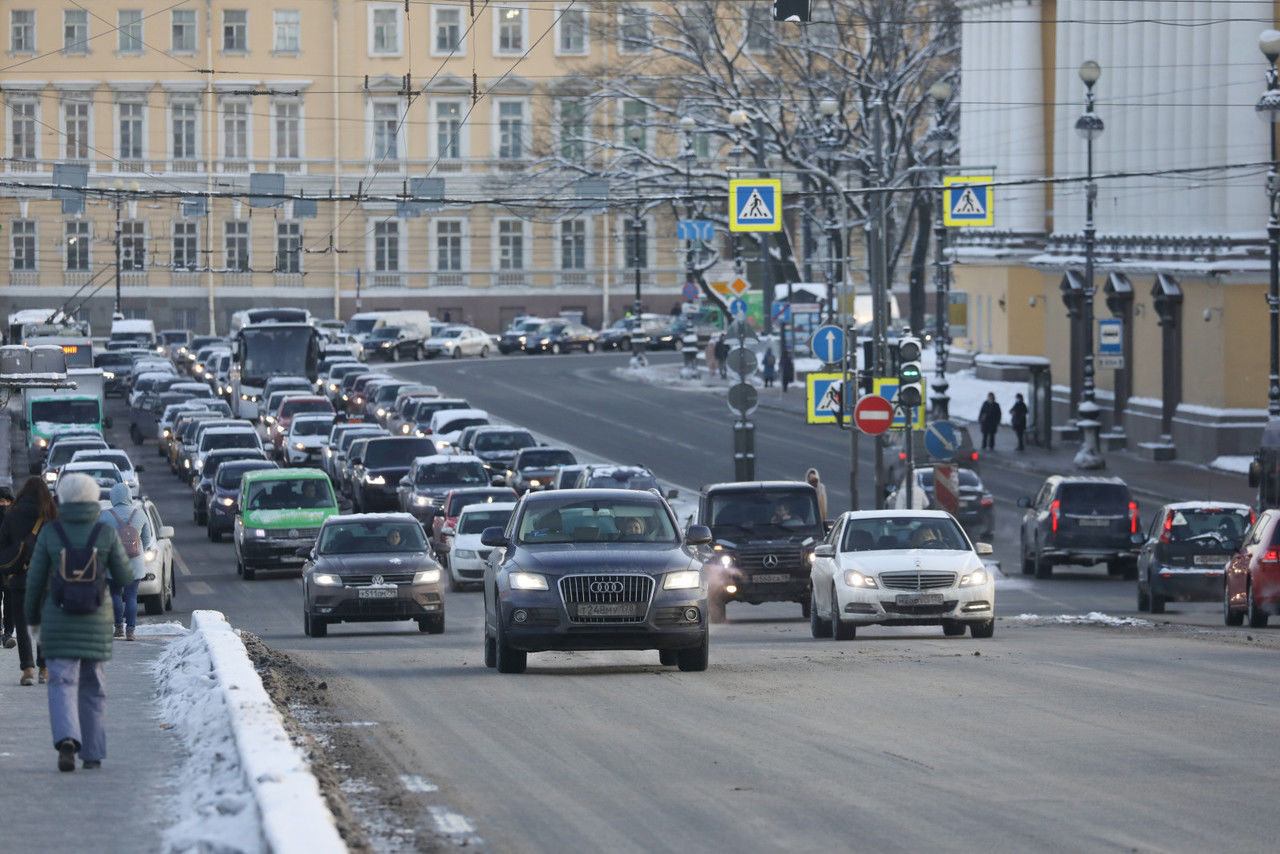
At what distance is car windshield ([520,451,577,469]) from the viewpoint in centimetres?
4856

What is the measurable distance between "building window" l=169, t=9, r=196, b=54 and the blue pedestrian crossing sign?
67994 millimetres

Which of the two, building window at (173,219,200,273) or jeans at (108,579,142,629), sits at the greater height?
building window at (173,219,200,273)

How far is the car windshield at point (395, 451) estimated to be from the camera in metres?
48.7

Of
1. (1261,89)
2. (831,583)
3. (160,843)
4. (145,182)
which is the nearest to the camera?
(160,843)

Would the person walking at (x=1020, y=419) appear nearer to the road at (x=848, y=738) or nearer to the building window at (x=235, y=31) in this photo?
the road at (x=848, y=738)

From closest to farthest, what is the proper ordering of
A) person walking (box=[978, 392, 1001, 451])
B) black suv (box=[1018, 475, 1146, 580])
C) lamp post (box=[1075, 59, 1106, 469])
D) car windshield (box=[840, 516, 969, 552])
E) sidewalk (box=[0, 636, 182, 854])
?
sidewalk (box=[0, 636, 182, 854]) → car windshield (box=[840, 516, 969, 552]) → black suv (box=[1018, 475, 1146, 580]) → lamp post (box=[1075, 59, 1106, 469]) → person walking (box=[978, 392, 1001, 451])

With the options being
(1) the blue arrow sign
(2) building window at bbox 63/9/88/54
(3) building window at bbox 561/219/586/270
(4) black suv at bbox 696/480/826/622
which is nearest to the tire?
(4) black suv at bbox 696/480/826/622

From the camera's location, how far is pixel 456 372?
294ft

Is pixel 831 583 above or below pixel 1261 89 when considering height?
below

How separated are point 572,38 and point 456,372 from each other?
76.3ft

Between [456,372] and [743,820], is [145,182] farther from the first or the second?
[743,820]

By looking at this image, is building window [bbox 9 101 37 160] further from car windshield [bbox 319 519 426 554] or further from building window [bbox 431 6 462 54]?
car windshield [bbox 319 519 426 554]

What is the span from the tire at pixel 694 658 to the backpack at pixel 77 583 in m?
7.19

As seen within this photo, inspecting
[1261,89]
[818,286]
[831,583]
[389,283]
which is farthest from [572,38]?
[831,583]
